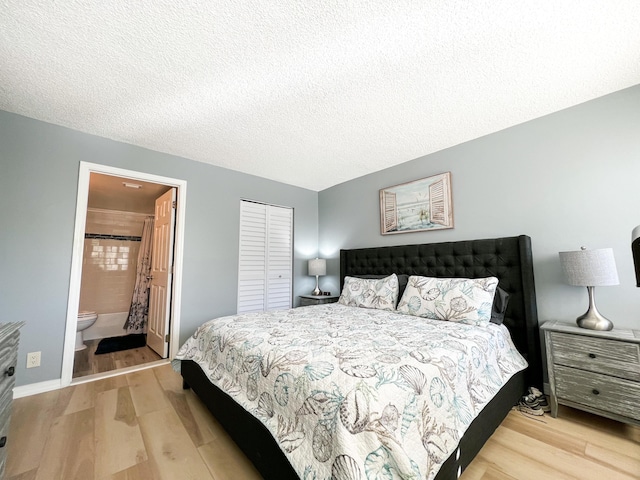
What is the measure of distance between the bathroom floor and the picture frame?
331cm

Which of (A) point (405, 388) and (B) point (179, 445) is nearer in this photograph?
(A) point (405, 388)

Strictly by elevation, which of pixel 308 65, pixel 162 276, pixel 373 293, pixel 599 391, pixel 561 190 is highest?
pixel 308 65

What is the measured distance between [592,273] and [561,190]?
788 mm

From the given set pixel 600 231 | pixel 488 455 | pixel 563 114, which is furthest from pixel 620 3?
pixel 488 455

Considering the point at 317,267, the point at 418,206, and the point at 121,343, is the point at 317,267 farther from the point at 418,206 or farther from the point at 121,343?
the point at 121,343

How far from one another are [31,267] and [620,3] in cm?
440

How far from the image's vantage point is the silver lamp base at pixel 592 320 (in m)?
1.79

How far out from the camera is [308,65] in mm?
1713

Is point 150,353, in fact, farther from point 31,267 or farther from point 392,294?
point 392,294

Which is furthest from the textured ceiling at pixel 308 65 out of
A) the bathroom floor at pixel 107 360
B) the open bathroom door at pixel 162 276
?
the bathroom floor at pixel 107 360

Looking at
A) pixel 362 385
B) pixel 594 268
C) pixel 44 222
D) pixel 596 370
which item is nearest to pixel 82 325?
pixel 44 222

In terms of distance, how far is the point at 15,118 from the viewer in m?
2.26

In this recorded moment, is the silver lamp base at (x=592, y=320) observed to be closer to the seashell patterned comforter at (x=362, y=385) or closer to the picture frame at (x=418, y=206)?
the seashell patterned comforter at (x=362, y=385)

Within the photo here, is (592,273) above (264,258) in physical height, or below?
below
